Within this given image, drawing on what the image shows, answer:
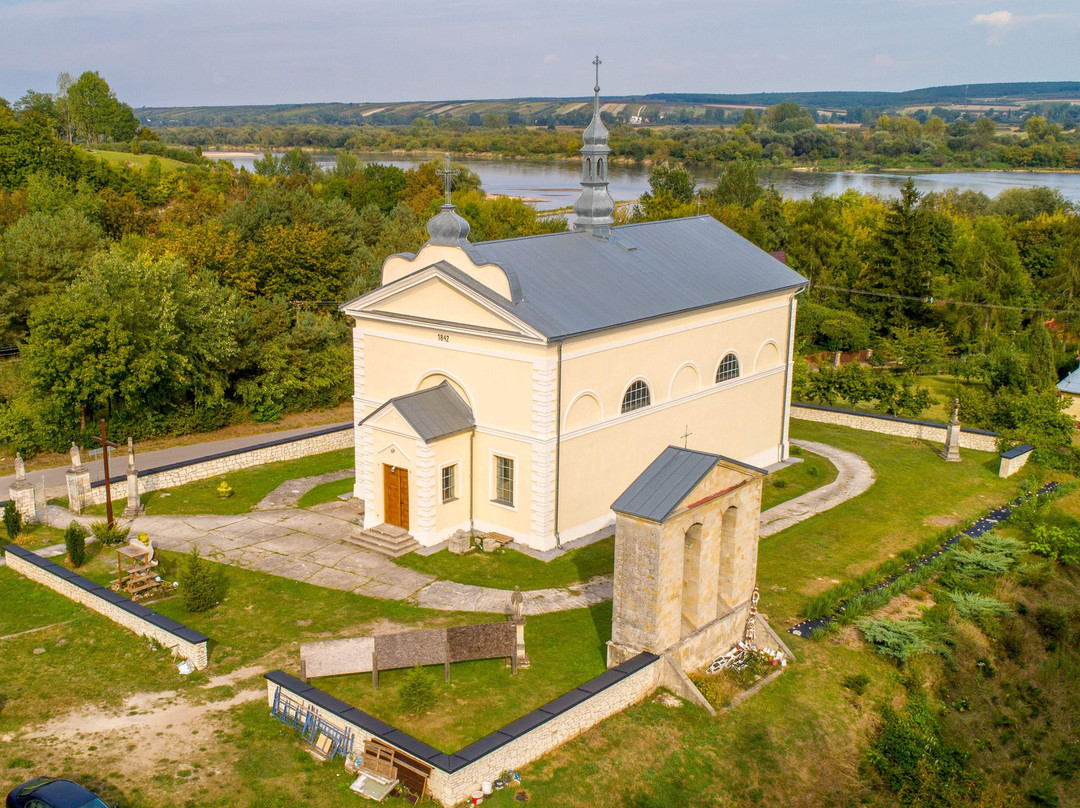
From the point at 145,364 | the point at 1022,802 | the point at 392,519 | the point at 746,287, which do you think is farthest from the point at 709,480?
the point at 145,364

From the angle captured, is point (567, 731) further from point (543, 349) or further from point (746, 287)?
point (746, 287)

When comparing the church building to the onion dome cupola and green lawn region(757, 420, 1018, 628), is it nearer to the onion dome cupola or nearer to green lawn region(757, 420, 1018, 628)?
the onion dome cupola

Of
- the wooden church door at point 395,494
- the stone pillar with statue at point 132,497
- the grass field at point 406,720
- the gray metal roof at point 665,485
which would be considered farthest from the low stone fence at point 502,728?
the stone pillar with statue at point 132,497

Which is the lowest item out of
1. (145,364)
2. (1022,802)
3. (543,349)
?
(1022,802)

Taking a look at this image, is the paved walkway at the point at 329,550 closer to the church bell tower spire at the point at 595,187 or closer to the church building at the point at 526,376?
the church building at the point at 526,376

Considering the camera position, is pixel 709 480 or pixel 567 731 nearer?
pixel 567 731

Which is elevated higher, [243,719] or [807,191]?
[807,191]
